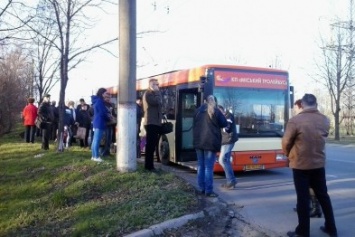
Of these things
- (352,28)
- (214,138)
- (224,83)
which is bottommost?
(214,138)

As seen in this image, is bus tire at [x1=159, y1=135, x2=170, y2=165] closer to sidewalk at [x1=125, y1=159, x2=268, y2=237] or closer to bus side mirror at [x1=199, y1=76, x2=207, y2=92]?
bus side mirror at [x1=199, y1=76, x2=207, y2=92]

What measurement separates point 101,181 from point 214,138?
2.34 metres

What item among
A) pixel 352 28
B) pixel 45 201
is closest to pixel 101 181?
pixel 45 201

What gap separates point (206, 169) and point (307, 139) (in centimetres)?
256

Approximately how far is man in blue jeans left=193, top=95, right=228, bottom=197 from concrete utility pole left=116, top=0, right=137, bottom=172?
144 cm

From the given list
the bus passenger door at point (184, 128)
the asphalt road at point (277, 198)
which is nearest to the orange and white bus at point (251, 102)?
the bus passenger door at point (184, 128)

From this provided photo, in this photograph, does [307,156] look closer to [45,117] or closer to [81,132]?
[45,117]

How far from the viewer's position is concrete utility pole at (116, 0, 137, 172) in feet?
28.0

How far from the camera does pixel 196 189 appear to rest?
8062 mm

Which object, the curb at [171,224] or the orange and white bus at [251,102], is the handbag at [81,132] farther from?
the curb at [171,224]

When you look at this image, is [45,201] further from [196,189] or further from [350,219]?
[350,219]

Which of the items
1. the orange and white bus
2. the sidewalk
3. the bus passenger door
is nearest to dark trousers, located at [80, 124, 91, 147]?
the bus passenger door

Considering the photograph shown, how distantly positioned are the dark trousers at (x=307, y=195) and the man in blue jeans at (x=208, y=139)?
218 cm

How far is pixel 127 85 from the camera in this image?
859cm
